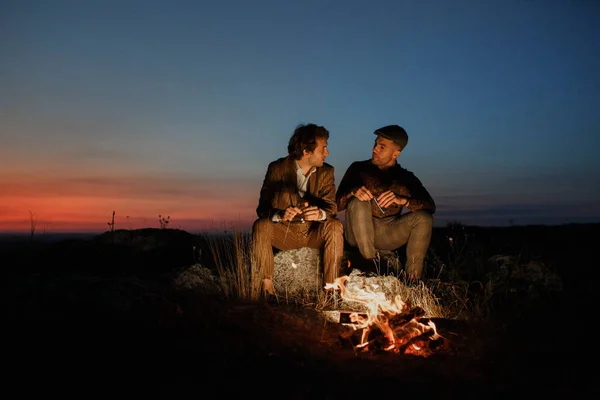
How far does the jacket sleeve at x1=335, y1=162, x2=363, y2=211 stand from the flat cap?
26.5 inches

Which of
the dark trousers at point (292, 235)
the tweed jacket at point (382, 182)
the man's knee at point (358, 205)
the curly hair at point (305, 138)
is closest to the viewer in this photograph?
the dark trousers at point (292, 235)

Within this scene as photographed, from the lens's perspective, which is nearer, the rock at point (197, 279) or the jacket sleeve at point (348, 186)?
the rock at point (197, 279)

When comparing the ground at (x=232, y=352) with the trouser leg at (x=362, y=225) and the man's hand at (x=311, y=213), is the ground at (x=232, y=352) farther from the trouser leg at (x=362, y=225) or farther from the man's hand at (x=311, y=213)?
the trouser leg at (x=362, y=225)

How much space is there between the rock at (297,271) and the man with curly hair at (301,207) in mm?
202

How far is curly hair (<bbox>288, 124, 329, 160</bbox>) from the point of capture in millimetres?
7535

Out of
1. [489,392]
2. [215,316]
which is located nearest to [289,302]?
[215,316]

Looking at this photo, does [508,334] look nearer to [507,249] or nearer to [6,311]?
[6,311]

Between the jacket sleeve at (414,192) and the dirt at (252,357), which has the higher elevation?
the jacket sleeve at (414,192)

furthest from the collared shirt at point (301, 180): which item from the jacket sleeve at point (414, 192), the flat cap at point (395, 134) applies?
the jacket sleeve at point (414, 192)

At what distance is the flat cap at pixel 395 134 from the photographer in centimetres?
804

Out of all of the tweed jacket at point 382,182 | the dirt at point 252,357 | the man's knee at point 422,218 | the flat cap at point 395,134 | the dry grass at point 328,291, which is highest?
the flat cap at point 395,134

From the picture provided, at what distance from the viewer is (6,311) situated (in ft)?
17.5

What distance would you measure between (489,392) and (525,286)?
4120mm

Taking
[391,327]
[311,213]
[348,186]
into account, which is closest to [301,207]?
[311,213]
